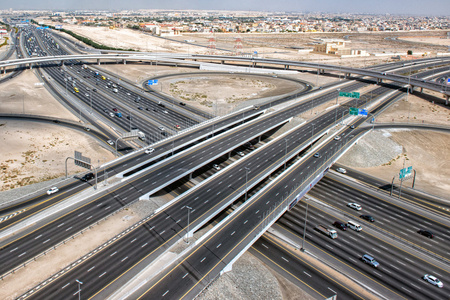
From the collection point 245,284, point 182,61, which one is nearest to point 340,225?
point 245,284

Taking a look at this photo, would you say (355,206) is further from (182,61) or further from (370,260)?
(182,61)

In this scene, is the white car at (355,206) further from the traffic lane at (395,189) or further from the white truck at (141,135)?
the white truck at (141,135)

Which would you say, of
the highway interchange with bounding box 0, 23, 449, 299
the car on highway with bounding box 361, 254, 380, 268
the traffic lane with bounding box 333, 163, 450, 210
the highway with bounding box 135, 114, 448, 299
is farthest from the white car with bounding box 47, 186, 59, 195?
the traffic lane with bounding box 333, 163, 450, 210

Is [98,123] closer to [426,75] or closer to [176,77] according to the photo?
[176,77]

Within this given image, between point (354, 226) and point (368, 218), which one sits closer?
point (354, 226)

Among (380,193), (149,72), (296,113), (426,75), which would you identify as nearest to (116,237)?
(380,193)

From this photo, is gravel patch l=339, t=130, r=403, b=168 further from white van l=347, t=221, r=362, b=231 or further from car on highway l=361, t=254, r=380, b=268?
car on highway l=361, t=254, r=380, b=268

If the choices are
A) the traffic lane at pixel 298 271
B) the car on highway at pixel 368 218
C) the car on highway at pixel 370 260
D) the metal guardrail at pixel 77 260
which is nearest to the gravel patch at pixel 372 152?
the car on highway at pixel 368 218

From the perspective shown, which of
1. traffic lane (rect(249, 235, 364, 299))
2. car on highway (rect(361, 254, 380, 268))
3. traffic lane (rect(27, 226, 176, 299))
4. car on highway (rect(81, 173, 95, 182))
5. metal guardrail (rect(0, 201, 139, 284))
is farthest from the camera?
car on highway (rect(81, 173, 95, 182))
